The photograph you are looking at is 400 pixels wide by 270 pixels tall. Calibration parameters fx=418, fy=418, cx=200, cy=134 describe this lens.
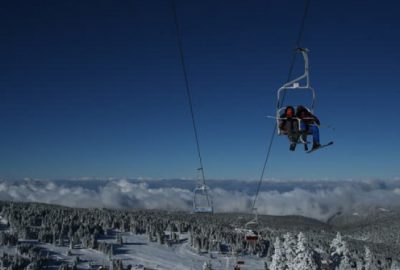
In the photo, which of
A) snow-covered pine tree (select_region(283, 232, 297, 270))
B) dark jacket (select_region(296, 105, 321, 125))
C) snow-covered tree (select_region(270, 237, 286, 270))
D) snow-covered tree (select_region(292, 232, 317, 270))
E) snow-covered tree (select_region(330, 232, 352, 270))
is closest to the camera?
dark jacket (select_region(296, 105, 321, 125))

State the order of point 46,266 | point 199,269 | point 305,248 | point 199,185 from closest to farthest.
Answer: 1. point 199,185
2. point 305,248
3. point 46,266
4. point 199,269

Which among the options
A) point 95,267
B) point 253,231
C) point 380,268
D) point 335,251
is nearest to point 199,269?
point 95,267

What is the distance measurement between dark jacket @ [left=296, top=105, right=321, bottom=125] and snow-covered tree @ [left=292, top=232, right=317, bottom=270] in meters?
38.0

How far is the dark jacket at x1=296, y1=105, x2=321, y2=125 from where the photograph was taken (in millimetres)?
22484

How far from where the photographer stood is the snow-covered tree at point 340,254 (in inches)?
2809

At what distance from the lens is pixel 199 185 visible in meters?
35.5

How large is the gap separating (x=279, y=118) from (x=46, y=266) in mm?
184556

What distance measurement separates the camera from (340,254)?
7344 centimetres

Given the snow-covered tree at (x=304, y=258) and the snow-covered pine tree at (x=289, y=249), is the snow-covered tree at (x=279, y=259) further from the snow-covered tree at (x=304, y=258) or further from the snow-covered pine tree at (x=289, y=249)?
the snow-covered tree at (x=304, y=258)

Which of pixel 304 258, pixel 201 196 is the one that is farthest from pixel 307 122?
pixel 304 258

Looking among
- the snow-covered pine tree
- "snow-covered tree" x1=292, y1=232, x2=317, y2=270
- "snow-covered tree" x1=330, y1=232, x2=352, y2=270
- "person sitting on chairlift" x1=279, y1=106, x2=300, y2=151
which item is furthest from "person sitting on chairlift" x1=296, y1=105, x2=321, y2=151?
"snow-covered tree" x1=330, y1=232, x2=352, y2=270

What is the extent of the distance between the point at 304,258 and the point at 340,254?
19.9 m

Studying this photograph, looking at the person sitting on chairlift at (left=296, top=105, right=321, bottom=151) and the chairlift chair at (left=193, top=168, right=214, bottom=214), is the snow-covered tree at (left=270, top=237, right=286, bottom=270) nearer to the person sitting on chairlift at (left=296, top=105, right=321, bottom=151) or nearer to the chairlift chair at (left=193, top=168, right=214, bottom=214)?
the chairlift chair at (left=193, top=168, right=214, bottom=214)

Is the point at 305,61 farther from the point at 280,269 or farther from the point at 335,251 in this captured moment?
the point at 335,251
